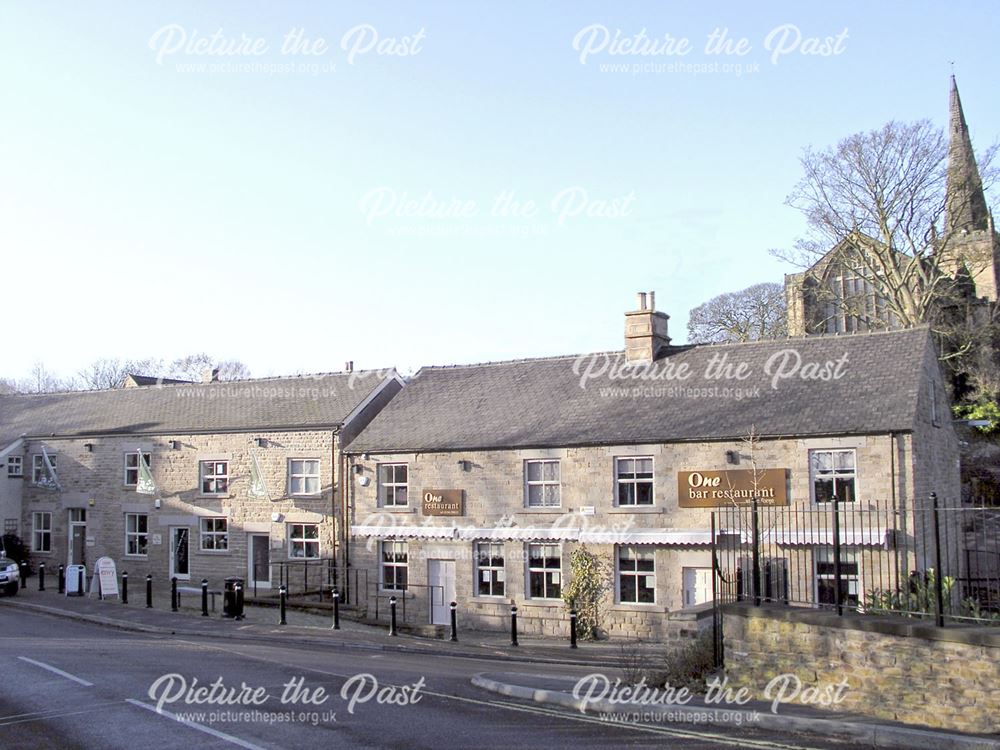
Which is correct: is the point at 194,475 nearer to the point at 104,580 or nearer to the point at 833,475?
the point at 104,580

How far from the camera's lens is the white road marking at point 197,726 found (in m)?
10.2

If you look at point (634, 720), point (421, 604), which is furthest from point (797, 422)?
point (634, 720)

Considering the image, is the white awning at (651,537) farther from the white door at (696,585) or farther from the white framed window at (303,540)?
the white framed window at (303,540)

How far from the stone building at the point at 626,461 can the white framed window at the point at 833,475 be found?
3cm

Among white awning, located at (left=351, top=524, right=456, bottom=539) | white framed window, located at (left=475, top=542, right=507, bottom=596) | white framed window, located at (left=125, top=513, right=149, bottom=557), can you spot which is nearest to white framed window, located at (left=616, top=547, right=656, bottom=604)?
white framed window, located at (left=475, top=542, right=507, bottom=596)

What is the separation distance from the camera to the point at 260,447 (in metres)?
31.5

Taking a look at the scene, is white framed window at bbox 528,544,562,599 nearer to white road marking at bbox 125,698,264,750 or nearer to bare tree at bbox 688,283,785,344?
white road marking at bbox 125,698,264,750

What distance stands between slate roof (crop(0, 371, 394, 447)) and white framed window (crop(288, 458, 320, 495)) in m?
1.16

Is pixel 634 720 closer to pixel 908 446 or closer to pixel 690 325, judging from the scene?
pixel 908 446

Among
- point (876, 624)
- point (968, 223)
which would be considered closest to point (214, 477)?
point (876, 624)

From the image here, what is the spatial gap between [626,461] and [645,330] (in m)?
4.55

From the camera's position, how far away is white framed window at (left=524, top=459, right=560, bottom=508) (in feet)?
86.9

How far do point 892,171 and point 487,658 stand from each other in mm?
29183

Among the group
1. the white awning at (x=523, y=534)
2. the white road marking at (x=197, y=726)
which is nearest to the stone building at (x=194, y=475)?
the white awning at (x=523, y=534)
